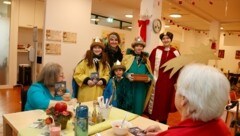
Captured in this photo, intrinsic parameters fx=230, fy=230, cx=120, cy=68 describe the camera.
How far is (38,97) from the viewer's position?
6.12 ft

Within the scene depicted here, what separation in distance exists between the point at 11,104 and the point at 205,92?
4.39 metres

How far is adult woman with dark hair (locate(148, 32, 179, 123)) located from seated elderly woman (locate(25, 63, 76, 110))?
1602 mm

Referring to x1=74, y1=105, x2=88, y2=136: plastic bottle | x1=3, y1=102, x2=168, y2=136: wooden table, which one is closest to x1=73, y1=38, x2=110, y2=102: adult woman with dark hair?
x1=3, y1=102, x2=168, y2=136: wooden table

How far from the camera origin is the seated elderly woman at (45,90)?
6.13ft

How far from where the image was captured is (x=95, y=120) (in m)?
1.66

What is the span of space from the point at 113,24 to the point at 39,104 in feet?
23.1

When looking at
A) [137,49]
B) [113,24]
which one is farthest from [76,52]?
[113,24]

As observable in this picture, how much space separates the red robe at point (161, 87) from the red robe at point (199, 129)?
7.22 feet

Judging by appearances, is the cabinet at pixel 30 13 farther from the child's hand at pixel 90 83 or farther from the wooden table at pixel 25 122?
the wooden table at pixel 25 122

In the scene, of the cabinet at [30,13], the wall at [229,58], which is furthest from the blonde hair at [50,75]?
the wall at [229,58]

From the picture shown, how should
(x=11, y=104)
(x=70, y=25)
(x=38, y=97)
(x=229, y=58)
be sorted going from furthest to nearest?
(x=229, y=58)
(x=11, y=104)
(x=70, y=25)
(x=38, y=97)

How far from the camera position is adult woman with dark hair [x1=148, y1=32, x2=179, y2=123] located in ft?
10.5

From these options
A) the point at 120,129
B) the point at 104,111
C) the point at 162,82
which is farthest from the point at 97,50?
the point at 120,129

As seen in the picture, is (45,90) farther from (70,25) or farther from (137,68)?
(70,25)
